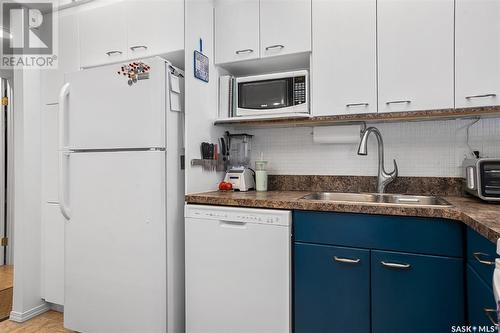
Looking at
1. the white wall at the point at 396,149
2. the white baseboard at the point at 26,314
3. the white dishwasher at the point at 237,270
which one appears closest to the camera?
the white dishwasher at the point at 237,270

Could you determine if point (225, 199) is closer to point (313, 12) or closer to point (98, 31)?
point (313, 12)

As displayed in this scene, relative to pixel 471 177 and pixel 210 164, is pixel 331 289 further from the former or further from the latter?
pixel 210 164

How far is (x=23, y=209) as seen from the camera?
2.31 metres

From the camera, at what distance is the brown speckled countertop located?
3.57ft

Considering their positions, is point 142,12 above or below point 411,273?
above

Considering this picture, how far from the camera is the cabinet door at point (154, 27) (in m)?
1.98

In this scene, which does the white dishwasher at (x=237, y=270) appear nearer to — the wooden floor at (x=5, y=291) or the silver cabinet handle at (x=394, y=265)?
the silver cabinet handle at (x=394, y=265)

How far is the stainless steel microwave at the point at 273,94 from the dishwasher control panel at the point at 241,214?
2.30ft

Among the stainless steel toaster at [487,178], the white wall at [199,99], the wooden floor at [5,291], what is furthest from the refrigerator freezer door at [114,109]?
the stainless steel toaster at [487,178]

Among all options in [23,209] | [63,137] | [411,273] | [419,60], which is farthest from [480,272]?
[23,209]

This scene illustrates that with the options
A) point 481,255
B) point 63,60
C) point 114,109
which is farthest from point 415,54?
point 63,60

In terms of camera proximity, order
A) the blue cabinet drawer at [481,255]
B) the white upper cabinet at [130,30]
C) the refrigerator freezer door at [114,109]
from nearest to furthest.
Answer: the blue cabinet drawer at [481,255] < the refrigerator freezer door at [114,109] < the white upper cabinet at [130,30]

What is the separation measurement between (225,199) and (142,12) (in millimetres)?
1419

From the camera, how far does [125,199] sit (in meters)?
1.82
